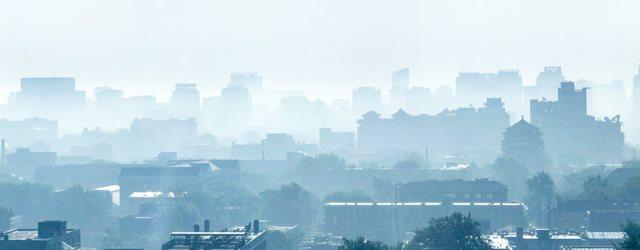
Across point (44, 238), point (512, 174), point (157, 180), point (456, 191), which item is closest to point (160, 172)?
point (157, 180)

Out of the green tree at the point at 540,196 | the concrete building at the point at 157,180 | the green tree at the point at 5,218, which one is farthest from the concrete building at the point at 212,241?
the concrete building at the point at 157,180

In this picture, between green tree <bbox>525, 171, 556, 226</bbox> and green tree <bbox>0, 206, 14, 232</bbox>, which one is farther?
green tree <bbox>525, 171, 556, 226</bbox>

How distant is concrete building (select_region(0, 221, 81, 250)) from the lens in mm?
85312

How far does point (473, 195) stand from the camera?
13138 centimetres

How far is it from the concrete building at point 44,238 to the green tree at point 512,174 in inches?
2870

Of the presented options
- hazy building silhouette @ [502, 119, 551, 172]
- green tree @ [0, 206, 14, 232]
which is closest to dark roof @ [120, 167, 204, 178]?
green tree @ [0, 206, 14, 232]

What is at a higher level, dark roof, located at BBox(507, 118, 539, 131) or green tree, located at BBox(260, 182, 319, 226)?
dark roof, located at BBox(507, 118, 539, 131)

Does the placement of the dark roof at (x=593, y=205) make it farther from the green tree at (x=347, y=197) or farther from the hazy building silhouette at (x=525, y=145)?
the hazy building silhouette at (x=525, y=145)

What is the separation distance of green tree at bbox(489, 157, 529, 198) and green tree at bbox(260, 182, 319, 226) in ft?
101

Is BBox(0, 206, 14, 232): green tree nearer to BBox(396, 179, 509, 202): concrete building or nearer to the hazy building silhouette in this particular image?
BBox(396, 179, 509, 202): concrete building

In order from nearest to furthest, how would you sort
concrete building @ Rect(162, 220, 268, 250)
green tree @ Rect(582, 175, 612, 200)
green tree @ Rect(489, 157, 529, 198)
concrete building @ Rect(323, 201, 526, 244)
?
concrete building @ Rect(162, 220, 268, 250), concrete building @ Rect(323, 201, 526, 244), green tree @ Rect(582, 175, 612, 200), green tree @ Rect(489, 157, 529, 198)

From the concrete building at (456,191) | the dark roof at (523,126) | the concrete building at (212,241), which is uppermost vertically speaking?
the dark roof at (523,126)

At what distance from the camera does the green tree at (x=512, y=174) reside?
15712 centimetres

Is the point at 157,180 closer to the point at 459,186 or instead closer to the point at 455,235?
the point at 459,186
